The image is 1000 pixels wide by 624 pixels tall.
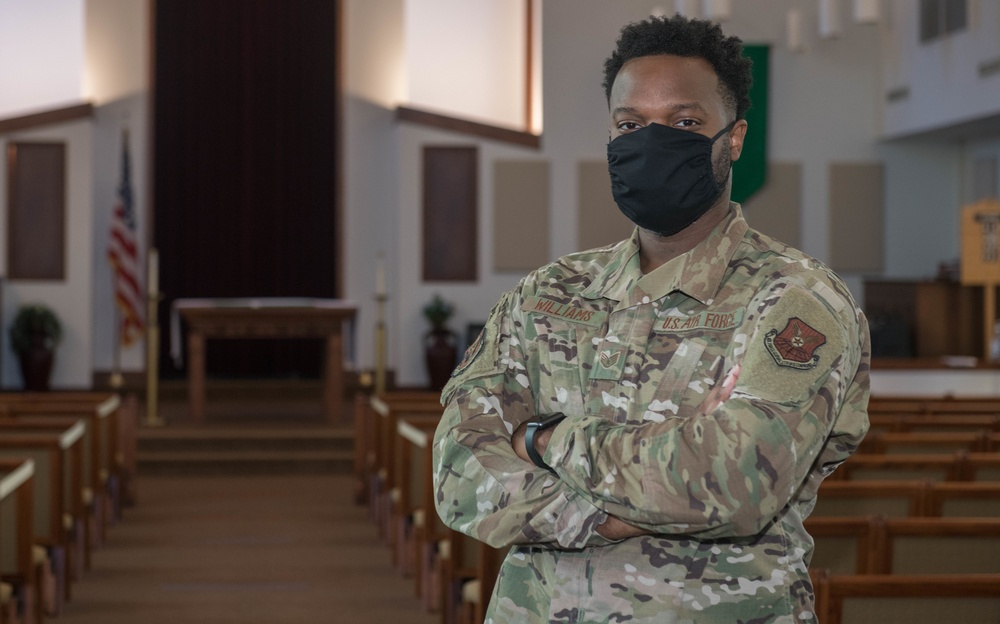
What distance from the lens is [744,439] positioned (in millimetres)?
1377

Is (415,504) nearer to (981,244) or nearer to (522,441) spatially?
(522,441)

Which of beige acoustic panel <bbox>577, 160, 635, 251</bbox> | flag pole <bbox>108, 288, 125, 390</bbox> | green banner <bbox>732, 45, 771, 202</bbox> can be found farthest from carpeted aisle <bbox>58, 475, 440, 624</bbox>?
green banner <bbox>732, 45, 771, 202</bbox>

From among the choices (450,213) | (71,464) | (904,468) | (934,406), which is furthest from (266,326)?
(904,468)

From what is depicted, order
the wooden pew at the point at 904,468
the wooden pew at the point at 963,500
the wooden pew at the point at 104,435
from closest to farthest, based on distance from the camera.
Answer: the wooden pew at the point at 963,500 < the wooden pew at the point at 904,468 < the wooden pew at the point at 104,435

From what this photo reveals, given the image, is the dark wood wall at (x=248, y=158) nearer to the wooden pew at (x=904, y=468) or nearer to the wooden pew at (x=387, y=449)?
the wooden pew at (x=387, y=449)

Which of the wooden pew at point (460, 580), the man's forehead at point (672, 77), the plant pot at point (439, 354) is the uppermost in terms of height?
the man's forehead at point (672, 77)

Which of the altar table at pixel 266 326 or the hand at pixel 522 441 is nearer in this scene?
the hand at pixel 522 441

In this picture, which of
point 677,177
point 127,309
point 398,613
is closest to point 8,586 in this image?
point 398,613

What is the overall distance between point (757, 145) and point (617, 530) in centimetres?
1191

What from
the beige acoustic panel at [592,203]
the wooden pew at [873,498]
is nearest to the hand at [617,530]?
the wooden pew at [873,498]

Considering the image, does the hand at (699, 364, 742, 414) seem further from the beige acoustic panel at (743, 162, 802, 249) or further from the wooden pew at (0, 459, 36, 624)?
the beige acoustic panel at (743, 162, 802, 249)

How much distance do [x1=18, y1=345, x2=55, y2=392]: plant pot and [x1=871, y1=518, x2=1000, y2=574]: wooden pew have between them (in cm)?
1036

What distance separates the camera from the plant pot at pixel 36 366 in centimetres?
1159

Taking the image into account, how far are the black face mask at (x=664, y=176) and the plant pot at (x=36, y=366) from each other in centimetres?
1105
